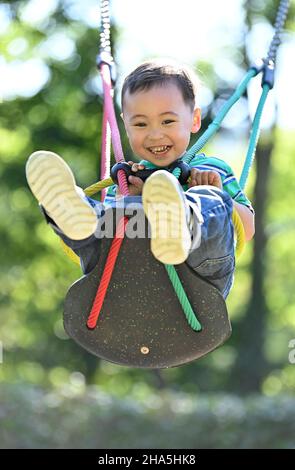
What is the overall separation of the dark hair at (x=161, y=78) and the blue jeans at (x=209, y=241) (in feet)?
1.35

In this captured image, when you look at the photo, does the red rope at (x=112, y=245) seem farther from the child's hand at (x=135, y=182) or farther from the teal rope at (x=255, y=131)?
the teal rope at (x=255, y=131)

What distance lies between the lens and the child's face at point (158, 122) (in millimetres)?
3471

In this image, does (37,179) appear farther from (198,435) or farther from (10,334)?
(10,334)

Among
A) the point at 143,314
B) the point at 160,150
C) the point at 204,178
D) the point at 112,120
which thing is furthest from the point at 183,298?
the point at 112,120

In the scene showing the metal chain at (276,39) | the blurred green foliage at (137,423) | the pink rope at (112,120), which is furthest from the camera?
the blurred green foliage at (137,423)

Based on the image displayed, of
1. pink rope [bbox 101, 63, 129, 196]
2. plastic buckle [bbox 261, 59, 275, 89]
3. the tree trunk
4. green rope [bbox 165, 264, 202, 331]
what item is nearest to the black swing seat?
green rope [bbox 165, 264, 202, 331]

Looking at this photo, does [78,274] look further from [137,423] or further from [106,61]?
[106,61]

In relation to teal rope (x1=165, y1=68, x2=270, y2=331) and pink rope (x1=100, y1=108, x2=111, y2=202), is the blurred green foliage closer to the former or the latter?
teal rope (x1=165, y1=68, x2=270, y2=331)

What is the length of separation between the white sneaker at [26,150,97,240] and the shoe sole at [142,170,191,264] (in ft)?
0.71

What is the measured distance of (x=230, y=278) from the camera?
3.52 meters

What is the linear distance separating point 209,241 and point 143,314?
36 cm

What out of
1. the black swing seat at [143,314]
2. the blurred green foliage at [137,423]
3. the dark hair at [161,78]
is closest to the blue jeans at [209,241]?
the black swing seat at [143,314]

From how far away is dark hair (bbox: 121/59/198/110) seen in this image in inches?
137
